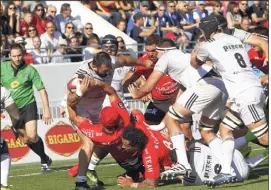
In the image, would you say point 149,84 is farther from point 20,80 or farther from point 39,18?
point 39,18

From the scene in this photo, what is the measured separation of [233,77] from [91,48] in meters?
10.1

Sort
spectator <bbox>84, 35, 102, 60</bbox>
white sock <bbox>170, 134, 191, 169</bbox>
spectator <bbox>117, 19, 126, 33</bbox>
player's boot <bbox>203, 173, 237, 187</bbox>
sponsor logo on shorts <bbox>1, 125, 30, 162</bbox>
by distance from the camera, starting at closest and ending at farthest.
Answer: player's boot <bbox>203, 173, 237, 187</bbox>, white sock <bbox>170, 134, 191, 169</bbox>, sponsor logo on shorts <bbox>1, 125, 30, 162</bbox>, spectator <bbox>84, 35, 102, 60</bbox>, spectator <bbox>117, 19, 126, 33</bbox>

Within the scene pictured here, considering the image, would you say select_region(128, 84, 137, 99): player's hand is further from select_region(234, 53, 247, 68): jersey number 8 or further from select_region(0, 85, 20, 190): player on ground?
select_region(0, 85, 20, 190): player on ground

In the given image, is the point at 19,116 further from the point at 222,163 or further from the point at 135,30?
the point at 135,30

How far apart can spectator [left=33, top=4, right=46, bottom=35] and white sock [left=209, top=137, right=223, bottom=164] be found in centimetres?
1060

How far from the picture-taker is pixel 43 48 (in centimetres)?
2162

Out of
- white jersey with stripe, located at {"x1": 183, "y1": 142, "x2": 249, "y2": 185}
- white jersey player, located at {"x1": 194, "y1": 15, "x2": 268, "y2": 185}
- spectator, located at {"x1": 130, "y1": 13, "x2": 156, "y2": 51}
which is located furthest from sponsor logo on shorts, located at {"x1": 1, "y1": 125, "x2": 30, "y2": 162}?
white jersey player, located at {"x1": 194, "y1": 15, "x2": 268, "y2": 185}

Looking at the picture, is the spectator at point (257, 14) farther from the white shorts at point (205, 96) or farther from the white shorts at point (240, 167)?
the white shorts at point (205, 96)

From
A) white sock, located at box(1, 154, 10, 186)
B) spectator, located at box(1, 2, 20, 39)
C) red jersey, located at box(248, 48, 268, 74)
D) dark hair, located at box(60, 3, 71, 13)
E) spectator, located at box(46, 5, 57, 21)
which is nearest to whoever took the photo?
white sock, located at box(1, 154, 10, 186)

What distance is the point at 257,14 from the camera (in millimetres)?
26609

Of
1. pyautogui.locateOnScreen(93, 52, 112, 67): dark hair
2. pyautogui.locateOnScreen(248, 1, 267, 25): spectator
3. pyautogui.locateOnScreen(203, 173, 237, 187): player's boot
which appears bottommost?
pyautogui.locateOnScreen(248, 1, 267, 25): spectator

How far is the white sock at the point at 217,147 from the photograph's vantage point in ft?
41.3

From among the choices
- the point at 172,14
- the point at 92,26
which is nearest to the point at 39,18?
the point at 92,26

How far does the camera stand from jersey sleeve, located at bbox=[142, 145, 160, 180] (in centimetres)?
1245
